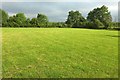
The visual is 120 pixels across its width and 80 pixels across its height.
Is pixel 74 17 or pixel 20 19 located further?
→ pixel 74 17

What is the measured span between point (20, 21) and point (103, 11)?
44010 mm

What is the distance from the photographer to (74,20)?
11669cm

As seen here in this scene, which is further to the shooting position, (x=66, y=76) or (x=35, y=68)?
(x=35, y=68)

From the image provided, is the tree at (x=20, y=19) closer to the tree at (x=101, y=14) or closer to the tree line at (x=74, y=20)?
the tree line at (x=74, y=20)

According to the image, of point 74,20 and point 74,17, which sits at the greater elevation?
point 74,17

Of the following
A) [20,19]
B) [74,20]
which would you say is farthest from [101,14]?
[20,19]

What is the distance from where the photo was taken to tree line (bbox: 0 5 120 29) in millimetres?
91188

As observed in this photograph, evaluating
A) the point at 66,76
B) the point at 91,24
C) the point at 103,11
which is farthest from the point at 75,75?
the point at 103,11

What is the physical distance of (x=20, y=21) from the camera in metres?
102

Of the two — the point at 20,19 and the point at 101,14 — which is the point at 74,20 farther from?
the point at 20,19

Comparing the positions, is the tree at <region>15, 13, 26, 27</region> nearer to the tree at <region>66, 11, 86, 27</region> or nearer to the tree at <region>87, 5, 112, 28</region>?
the tree at <region>66, 11, 86, 27</region>

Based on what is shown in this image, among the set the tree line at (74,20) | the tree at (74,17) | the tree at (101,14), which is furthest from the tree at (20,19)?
the tree at (101,14)

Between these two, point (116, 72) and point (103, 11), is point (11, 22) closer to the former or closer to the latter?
point (103, 11)

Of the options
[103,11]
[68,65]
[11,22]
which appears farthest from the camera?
[103,11]
